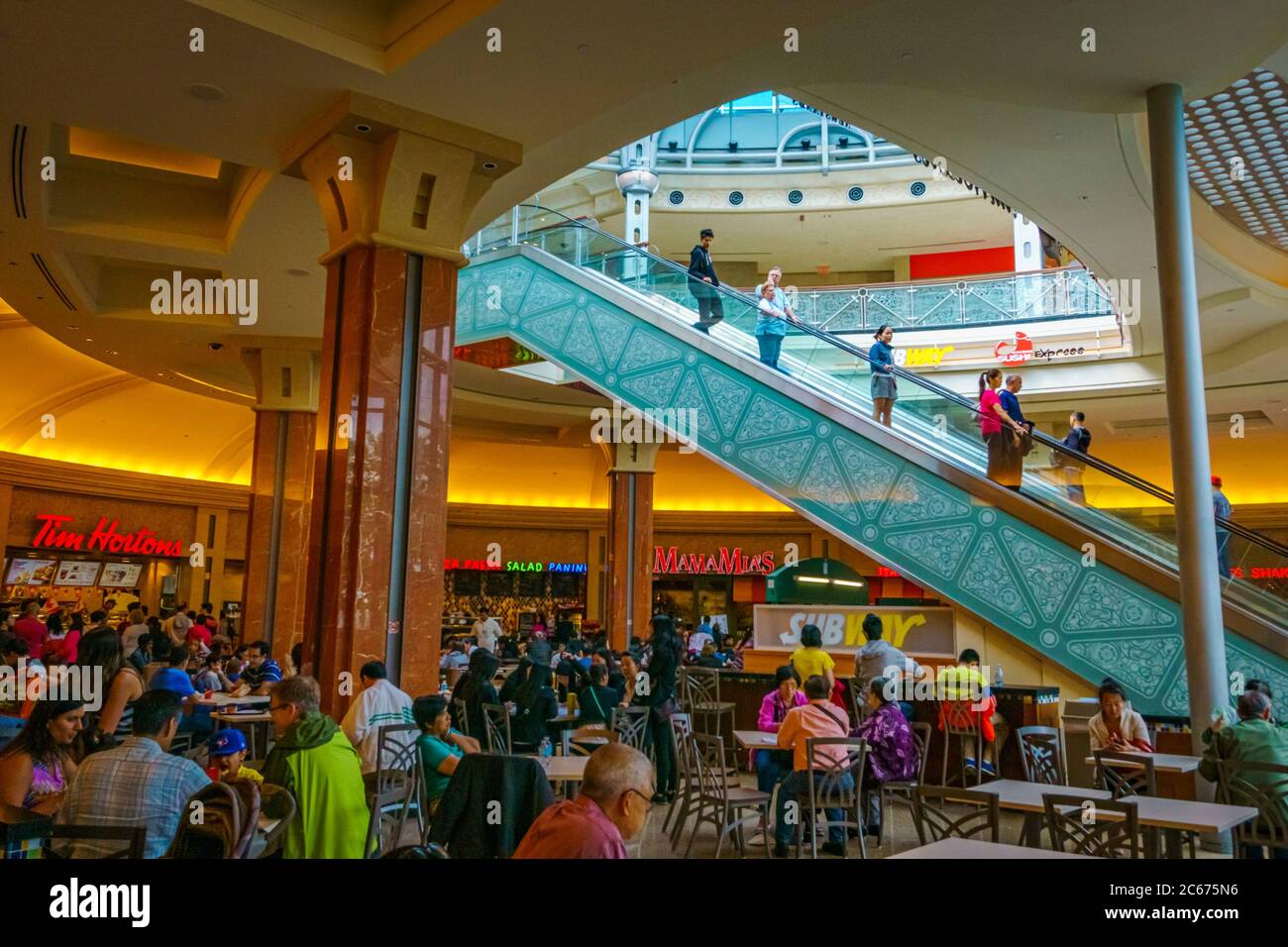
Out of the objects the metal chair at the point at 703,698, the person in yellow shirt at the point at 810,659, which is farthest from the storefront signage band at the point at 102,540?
the person in yellow shirt at the point at 810,659

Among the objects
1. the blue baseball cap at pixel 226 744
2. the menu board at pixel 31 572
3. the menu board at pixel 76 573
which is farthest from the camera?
the menu board at pixel 76 573

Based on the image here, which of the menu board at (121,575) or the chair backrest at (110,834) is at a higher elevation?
the menu board at (121,575)

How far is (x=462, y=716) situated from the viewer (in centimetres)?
809

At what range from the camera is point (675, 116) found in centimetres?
745

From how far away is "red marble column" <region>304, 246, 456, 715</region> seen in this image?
21.9ft

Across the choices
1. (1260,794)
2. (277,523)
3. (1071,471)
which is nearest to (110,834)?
(1260,794)

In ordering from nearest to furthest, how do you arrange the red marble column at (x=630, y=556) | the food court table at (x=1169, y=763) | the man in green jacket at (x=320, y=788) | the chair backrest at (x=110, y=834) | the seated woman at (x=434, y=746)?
the chair backrest at (x=110, y=834)
the man in green jacket at (x=320, y=788)
the seated woman at (x=434, y=746)
the food court table at (x=1169, y=763)
the red marble column at (x=630, y=556)

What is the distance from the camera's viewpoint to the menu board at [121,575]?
17.8 m

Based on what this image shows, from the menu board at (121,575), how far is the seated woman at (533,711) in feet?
43.8

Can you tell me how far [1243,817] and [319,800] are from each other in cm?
416

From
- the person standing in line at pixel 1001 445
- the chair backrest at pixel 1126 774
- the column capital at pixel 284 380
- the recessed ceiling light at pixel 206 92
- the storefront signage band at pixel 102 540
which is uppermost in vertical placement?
the recessed ceiling light at pixel 206 92

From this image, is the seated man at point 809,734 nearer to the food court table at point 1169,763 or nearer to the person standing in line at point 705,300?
the food court table at point 1169,763

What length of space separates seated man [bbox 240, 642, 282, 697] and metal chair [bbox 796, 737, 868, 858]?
4.87 metres
